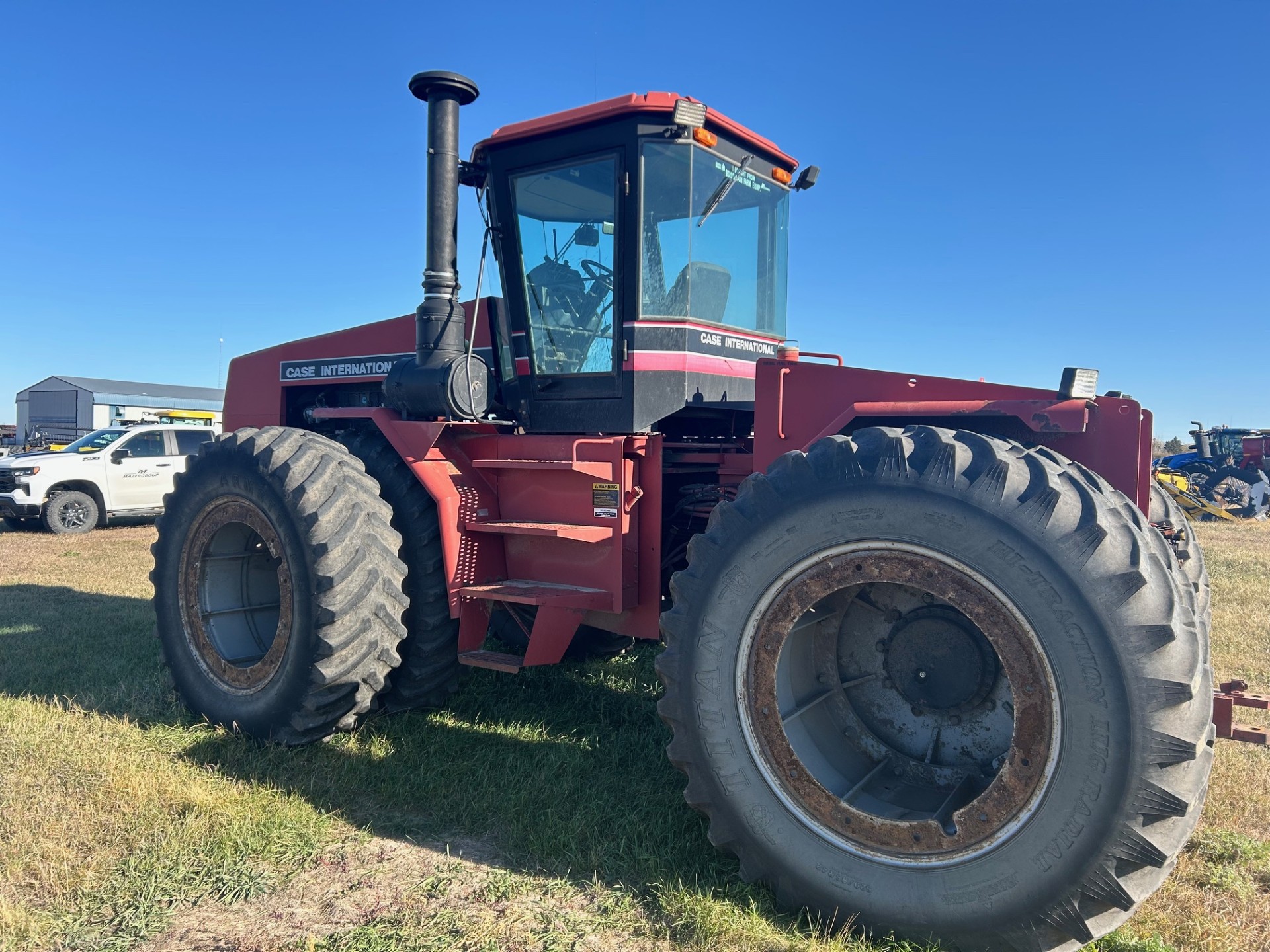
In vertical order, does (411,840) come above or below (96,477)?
below

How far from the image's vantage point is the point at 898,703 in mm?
3121

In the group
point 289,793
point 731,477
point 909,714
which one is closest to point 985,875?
point 909,714

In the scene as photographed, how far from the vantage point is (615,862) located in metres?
3.05

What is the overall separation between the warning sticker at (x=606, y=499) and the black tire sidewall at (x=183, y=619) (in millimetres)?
1342

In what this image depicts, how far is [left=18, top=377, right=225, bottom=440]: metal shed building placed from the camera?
42969mm

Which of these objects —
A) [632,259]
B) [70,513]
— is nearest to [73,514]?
[70,513]

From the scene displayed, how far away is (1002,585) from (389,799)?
2576 mm

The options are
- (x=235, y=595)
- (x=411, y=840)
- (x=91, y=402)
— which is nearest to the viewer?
(x=411, y=840)

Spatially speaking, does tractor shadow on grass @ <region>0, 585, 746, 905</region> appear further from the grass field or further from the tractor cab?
the tractor cab

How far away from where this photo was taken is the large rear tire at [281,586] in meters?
3.90

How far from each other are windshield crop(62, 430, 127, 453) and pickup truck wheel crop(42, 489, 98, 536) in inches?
29.0

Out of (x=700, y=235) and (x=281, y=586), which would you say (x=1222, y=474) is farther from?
(x=281, y=586)

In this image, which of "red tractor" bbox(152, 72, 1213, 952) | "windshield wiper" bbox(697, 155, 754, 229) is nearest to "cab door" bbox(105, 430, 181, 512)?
"red tractor" bbox(152, 72, 1213, 952)

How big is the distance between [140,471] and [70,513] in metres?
1.19
